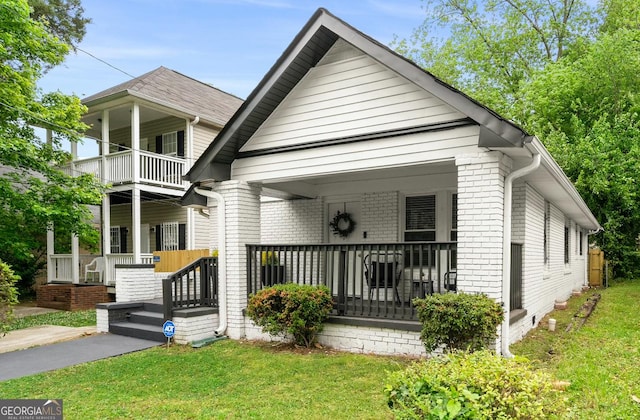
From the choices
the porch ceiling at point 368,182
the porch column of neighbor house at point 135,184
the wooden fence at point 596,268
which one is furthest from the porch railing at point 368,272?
the wooden fence at point 596,268

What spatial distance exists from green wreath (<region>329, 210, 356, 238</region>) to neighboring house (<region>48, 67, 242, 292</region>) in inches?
270

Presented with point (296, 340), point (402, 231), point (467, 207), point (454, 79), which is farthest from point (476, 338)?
point (454, 79)

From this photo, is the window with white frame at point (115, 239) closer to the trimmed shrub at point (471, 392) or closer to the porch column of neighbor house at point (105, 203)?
the porch column of neighbor house at point (105, 203)

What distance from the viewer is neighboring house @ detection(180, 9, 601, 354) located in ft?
18.8

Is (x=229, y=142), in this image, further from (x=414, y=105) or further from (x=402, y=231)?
(x=402, y=231)

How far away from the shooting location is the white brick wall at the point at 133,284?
9.20 m

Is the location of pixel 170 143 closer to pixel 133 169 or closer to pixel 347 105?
pixel 133 169

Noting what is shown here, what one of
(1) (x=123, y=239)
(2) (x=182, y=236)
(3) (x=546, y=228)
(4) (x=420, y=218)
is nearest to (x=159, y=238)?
(2) (x=182, y=236)

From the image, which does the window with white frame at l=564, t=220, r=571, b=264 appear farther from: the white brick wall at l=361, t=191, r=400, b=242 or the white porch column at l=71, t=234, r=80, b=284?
the white porch column at l=71, t=234, r=80, b=284

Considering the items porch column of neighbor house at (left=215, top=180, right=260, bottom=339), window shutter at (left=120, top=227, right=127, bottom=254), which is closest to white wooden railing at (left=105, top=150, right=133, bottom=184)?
window shutter at (left=120, top=227, right=127, bottom=254)

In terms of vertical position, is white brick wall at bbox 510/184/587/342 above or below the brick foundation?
above

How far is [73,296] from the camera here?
43.9ft

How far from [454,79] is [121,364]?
26.3m

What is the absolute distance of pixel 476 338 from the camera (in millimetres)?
5172
